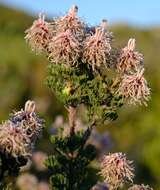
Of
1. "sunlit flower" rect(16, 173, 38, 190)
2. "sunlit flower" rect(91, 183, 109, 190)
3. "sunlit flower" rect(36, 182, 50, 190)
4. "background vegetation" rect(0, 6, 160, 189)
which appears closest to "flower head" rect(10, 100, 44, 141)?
"sunlit flower" rect(91, 183, 109, 190)

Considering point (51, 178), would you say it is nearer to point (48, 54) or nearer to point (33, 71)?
point (48, 54)

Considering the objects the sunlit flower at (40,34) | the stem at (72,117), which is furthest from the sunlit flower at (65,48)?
the stem at (72,117)

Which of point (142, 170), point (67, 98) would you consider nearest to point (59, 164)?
point (67, 98)

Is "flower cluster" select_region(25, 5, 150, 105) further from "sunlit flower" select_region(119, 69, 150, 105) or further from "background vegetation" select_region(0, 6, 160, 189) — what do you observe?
"background vegetation" select_region(0, 6, 160, 189)

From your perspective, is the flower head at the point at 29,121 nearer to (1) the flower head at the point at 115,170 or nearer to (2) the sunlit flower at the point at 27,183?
(1) the flower head at the point at 115,170

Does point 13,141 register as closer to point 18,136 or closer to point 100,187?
point 18,136
